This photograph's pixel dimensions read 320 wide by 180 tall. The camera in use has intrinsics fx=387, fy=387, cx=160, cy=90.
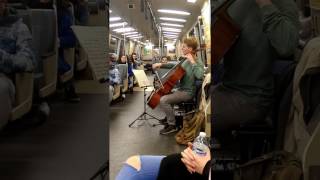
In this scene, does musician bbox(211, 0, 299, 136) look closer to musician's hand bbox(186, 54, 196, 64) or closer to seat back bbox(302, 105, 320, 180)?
musician's hand bbox(186, 54, 196, 64)

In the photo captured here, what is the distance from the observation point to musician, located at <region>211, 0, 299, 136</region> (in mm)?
1514

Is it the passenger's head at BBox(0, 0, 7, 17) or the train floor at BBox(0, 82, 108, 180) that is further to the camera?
the train floor at BBox(0, 82, 108, 180)

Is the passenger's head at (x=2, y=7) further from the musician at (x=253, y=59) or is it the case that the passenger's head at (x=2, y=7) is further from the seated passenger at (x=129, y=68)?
the musician at (x=253, y=59)

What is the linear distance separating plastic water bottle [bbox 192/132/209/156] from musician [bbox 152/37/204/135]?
0.11 meters

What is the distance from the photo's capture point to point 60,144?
Answer: 1481 millimetres

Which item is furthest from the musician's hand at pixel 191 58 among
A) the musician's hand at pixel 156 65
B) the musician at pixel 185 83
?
the musician's hand at pixel 156 65

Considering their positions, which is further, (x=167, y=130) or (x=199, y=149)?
(x=167, y=130)

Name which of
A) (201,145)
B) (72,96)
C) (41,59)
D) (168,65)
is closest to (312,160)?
(201,145)

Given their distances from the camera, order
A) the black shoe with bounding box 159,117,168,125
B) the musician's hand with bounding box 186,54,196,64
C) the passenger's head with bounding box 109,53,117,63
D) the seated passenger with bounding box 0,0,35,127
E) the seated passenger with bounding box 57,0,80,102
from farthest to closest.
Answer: the black shoe with bounding box 159,117,168,125 < the musician's hand with bounding box 186,54,196,64 < the passenger's head with bounding box 109,53,117,63 < the seated passenger with bounding box 57,0,80,102 < the seated passenger with bounding box 0,0,35,127

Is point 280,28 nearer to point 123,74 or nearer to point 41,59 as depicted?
point 123,74

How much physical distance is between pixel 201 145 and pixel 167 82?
11.6 inches

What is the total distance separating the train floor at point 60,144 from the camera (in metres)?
1.41

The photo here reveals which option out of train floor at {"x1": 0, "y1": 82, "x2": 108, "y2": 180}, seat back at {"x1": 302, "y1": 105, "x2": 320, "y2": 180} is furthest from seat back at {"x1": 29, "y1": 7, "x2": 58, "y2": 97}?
seat back at {"x1": 302, "y1": 105, "x2": 320, "y2": 180}

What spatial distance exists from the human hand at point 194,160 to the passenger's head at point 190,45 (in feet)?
1.26
